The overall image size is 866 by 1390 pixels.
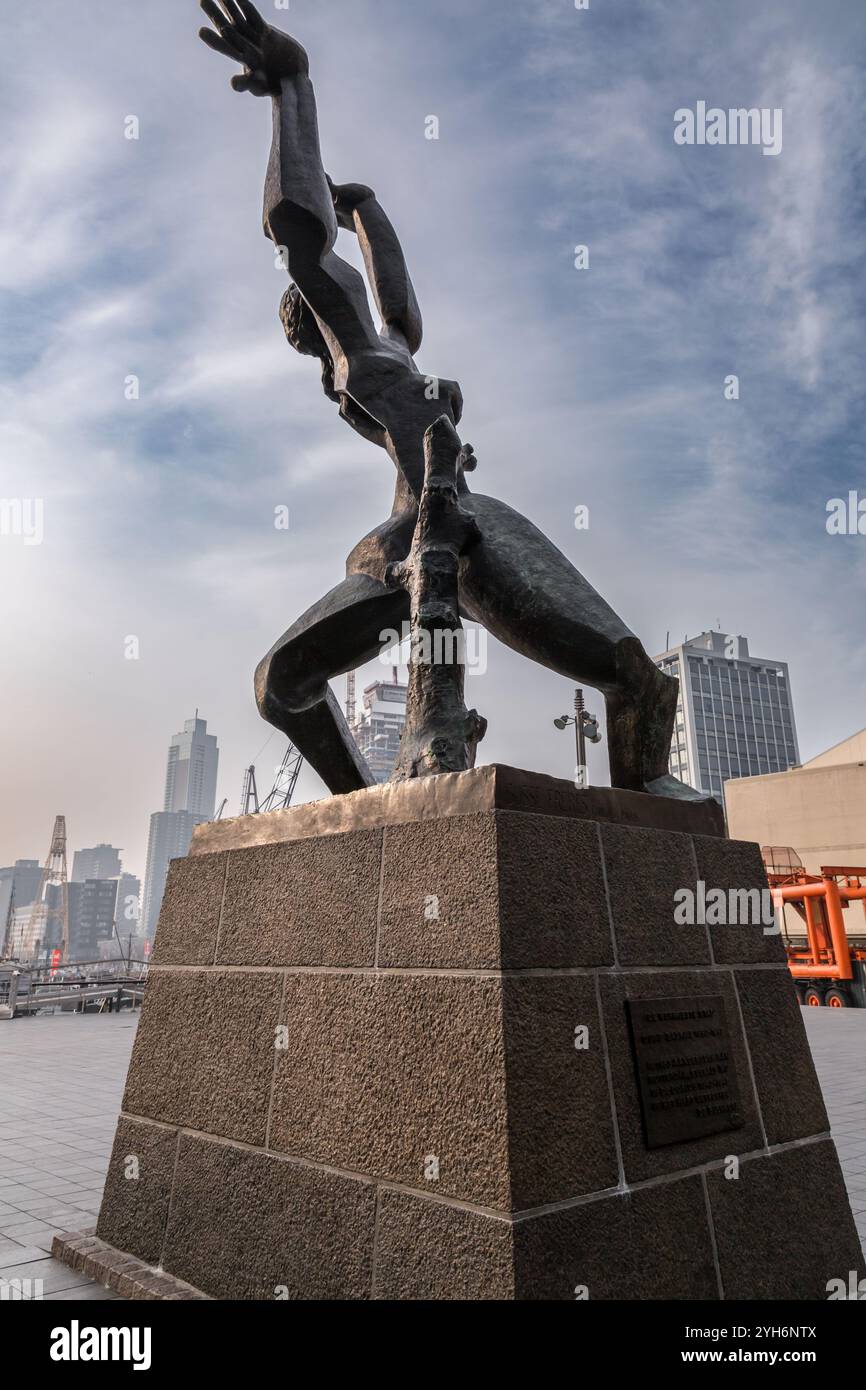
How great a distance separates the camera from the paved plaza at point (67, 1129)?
4.14 meters

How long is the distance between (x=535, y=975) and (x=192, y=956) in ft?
6.18

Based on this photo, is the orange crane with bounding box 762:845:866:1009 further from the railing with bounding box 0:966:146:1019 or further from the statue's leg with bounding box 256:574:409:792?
the statue's leg with bounding box 256:574:409:792

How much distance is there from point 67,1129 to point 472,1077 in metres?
6.38

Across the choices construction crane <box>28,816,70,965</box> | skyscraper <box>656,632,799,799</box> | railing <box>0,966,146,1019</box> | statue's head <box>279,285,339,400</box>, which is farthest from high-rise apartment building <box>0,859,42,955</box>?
statue's head <box>279,285,339,400</box>

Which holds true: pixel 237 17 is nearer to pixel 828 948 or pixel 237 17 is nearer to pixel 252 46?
pixel 252 46

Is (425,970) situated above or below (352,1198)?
above

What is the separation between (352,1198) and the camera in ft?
9.20

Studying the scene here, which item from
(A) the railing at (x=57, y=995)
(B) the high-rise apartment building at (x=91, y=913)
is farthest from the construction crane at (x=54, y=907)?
(A) the railing at (x=57, y=995)

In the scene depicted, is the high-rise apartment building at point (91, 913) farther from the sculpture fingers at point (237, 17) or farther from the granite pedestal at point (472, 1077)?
the sculpture fingers at point (237, 17)

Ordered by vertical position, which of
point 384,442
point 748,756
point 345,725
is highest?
point 748,756

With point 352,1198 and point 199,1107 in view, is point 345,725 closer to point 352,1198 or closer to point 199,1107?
point 199,1107

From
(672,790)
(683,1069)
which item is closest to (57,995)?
(672,790)
